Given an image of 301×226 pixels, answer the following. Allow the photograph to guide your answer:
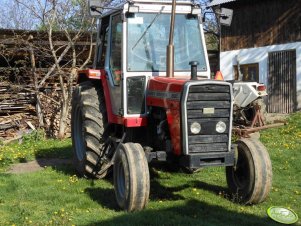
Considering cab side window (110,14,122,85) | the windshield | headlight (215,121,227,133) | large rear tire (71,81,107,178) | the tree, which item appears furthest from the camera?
the tree

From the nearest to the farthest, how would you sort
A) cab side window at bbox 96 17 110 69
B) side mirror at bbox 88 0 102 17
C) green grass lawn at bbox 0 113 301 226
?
green grass lawn at bbox 0 113 301 226, side mirror at bbox 88 0 102 17, cab side window at bbox 96 17 110 69

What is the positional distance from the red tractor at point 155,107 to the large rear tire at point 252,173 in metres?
0.01

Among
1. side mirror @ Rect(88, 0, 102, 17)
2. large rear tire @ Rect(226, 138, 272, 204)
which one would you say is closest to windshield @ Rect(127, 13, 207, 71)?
side mirror @ Rect(88, 0, 102, 17)

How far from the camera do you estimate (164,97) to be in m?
6.22

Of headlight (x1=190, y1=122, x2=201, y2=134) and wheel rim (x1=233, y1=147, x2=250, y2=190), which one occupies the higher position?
headlight (x1=190, y1=122, x2=201, y2=134)

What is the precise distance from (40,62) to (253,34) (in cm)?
894

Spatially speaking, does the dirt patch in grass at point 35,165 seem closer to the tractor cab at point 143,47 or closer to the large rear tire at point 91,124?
the large rear tire at point 91,124

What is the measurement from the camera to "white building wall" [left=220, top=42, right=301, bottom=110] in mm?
17781

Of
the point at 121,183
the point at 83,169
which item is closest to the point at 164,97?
the point at 121,183

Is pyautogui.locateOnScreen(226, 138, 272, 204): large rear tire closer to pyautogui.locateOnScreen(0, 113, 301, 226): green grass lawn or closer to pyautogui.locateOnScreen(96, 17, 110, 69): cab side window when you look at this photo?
pyautogui.locateOnScreen(0, 113, 301, 226): green grass lawn

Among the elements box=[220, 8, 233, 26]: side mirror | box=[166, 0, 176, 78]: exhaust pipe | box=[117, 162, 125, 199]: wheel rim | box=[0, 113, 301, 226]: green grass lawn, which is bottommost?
box=[0, 113, 301, 226]: green grass lawn

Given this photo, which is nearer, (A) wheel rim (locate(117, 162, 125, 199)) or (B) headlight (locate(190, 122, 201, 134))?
(B) headlight (locate(190, 122, 201, 134))

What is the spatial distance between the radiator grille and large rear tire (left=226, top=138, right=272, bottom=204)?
0.43 metres

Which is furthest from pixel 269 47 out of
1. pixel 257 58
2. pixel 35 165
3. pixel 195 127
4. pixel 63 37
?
pixel 195 127
